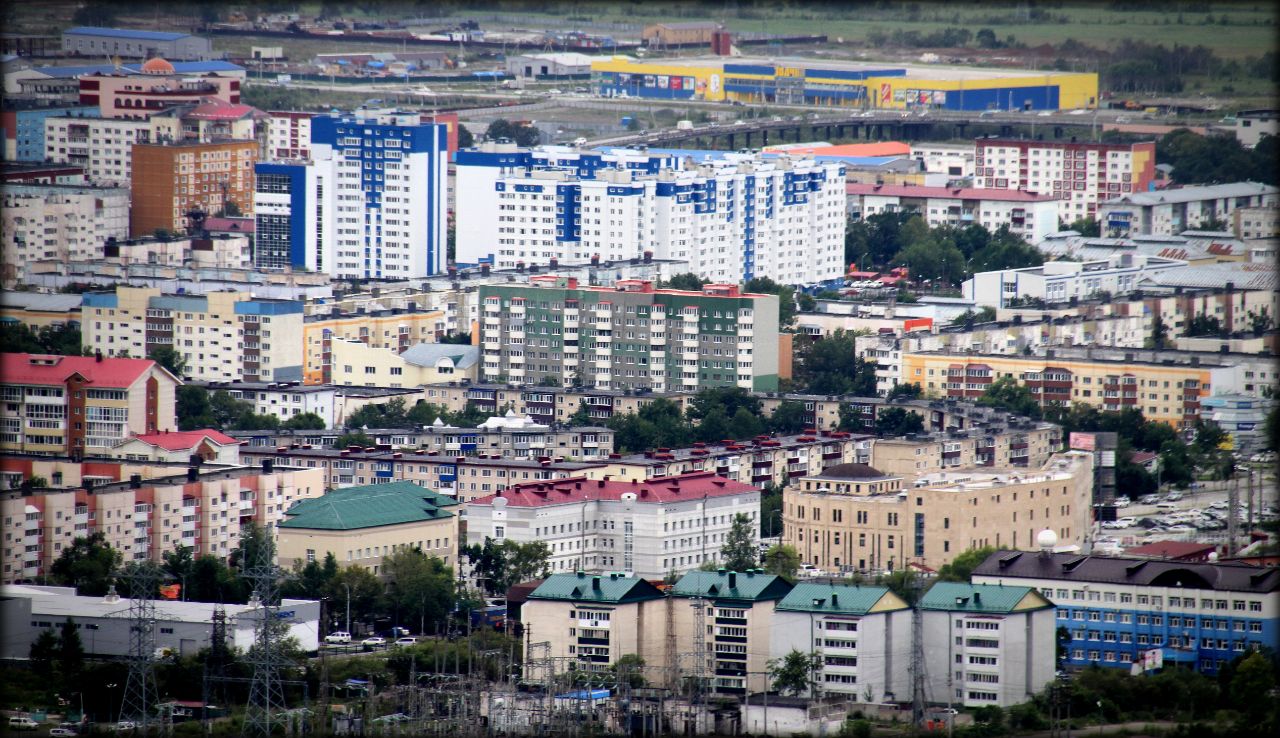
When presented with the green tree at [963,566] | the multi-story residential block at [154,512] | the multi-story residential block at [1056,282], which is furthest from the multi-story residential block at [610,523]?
the multi-story residential block at [1056,282]

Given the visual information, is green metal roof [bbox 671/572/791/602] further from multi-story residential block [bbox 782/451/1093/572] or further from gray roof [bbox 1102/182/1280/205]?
gray roof [bbox 1102/182/1280/205]

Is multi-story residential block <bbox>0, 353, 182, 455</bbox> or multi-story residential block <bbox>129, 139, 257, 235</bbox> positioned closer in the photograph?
multi-story residential block <bbox>0, 353, 182, 455</bbox>

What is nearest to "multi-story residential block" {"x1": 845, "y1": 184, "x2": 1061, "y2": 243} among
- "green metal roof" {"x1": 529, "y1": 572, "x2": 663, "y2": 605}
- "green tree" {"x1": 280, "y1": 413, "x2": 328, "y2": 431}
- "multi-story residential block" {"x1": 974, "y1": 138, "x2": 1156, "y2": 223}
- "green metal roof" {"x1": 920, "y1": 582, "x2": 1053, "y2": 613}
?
"multi-story residential block" {"x1": 974, "y1": 138, "x2": 1156, "y2": 223}

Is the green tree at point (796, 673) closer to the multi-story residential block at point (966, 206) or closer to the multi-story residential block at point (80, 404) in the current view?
the multi-story residential block at point (80, 404)

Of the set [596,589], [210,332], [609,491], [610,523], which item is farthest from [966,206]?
[596,589]

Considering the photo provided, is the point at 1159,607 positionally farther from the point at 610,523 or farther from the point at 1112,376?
the point at 1112,376

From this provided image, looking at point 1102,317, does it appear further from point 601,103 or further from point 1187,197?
point 601,103
